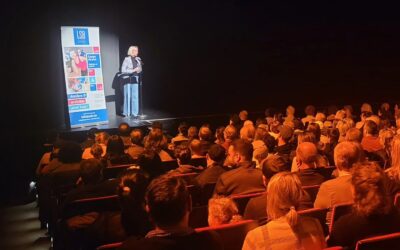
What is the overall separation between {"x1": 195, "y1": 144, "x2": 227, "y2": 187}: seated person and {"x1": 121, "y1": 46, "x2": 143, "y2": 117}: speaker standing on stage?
5992 millimetres

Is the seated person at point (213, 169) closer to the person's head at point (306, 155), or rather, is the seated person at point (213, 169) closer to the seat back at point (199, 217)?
the person's head at point (306, 155)

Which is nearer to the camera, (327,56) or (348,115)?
(348,115)

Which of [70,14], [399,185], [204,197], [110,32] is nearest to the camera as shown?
[399,185]

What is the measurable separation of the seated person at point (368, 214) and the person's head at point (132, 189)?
110 cm

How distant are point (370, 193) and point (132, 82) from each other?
803 centimetres

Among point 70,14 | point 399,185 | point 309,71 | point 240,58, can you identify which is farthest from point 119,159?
point 309,71

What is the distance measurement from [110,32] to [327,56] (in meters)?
6.30

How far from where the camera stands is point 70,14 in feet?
30.2

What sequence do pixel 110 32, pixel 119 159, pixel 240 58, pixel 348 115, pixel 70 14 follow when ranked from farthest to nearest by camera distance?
pixel 240 58, pixel 110 32, pixel 70 14, pixel 348 115, pixel 119 159

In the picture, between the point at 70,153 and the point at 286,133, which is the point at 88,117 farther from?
the point at 286,133

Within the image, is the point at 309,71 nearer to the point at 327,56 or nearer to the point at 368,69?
the point at 327,56

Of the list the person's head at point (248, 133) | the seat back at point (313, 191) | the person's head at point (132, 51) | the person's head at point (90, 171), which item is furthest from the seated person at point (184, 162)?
the person's head at point (132, 51)

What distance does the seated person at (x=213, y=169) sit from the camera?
3.96 metres

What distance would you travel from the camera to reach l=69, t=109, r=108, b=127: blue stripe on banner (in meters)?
9.13
